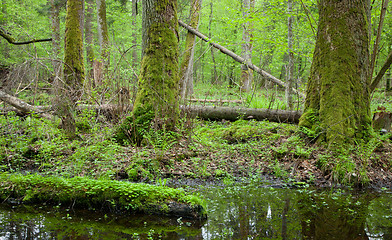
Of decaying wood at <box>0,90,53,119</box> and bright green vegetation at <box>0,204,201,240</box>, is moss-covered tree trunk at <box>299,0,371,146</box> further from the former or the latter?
decaying wood at <box>0,90,53,119</box>

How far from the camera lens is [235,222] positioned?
10.2 ft

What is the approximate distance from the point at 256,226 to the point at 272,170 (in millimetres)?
2302

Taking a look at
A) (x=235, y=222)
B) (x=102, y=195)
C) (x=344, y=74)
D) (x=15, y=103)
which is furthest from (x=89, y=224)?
(x=15, y=103)

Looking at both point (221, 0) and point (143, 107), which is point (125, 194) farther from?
point (221, 0)

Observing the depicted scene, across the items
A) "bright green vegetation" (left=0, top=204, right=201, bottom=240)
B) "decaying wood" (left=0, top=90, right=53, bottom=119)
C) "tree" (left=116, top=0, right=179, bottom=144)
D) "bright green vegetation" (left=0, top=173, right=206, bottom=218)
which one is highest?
"tree" (left=116, top=0, right=179, bottom=144)

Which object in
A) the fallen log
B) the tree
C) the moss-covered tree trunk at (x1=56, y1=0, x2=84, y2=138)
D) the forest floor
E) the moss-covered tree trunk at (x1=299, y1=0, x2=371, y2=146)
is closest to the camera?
the forest floor

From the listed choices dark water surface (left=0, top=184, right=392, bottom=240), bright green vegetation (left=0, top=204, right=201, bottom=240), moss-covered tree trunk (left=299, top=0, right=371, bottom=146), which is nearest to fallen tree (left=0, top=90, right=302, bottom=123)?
moss-covered tree trunk (left=299, top=0, right=371, bottom=146)

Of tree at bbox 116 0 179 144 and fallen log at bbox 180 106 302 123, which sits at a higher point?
tree at bbox 116 0 179 144

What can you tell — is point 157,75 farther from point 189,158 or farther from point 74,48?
point 74,48

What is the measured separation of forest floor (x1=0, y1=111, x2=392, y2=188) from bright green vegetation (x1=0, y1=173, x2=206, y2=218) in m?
0.64

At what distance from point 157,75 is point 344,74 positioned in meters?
3.97

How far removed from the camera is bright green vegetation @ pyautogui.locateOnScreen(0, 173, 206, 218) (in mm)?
3188

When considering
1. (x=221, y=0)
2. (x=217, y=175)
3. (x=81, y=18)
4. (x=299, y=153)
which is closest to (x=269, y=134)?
(x=299, y=153)

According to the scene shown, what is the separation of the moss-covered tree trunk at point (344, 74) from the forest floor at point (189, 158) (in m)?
0.42
